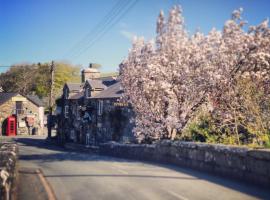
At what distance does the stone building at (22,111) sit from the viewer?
6644 centimetres

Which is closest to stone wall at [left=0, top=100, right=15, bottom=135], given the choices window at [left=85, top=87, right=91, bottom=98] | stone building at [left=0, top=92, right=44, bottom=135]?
stone building at [left=0, top=92, right=44, bottom=135]

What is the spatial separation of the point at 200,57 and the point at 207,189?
10013 mm

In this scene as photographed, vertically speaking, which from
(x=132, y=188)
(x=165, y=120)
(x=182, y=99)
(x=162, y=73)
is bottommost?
(x=132, y=188)

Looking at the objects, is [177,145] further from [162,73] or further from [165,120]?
[162,73]

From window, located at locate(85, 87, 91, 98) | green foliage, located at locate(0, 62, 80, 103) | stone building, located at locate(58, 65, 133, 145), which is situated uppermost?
green foliage, located at locate(0, 62, 80, 103)

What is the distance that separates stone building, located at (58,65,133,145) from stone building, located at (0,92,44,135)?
14.0 meters

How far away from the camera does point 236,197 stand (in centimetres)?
992

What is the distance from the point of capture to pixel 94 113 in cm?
4425

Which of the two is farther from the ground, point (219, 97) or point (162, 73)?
point (162, 73)

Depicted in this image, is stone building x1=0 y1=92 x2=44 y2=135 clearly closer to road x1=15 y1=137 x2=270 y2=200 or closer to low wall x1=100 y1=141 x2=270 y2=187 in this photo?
low wall x1=100 y1=141 x2=270 y2=187

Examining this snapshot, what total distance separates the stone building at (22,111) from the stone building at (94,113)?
1404 centimetres

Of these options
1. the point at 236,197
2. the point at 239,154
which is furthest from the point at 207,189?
the point at 239,154

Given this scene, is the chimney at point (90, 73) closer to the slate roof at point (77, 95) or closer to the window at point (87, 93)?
the slate roof at point (77, 95)

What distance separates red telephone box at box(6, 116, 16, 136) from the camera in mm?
66062
